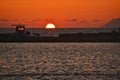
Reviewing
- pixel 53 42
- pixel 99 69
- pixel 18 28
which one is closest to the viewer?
pixel 99 69

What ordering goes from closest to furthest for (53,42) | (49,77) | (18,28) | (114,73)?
1. (49,77)
2. (114,73)
3. (53,42)
4. (18,28)

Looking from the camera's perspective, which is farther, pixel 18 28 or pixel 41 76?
pixel 18 28

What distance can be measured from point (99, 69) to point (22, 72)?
370 inches

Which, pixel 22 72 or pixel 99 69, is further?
pixel 99 69

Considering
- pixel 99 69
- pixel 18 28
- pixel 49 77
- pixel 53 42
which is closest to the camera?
pixel 49 77

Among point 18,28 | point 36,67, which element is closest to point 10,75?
point 36,67

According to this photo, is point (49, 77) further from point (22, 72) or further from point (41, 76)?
point (22, 72)

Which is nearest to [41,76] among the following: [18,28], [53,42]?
[53,42]

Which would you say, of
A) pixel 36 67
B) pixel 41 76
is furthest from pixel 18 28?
pixel 41 76

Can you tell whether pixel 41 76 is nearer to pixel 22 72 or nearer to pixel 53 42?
pixel 22 72

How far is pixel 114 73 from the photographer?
1631 inches

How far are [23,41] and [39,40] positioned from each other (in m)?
5.15

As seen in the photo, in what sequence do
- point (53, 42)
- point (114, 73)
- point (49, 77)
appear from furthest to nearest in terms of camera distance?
point (53, 42) → point (114, 73) → point (49, 77)

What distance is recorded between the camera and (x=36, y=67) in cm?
4788
